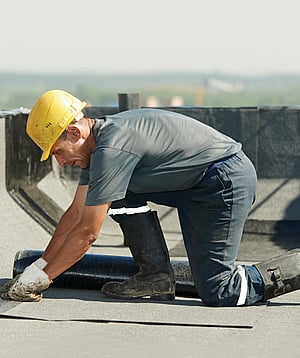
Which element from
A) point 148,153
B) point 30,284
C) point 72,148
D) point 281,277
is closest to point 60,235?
point 30,284

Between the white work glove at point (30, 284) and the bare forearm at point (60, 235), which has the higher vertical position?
the bare forearm at point (60, 235)

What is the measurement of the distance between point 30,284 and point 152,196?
0.90 meters

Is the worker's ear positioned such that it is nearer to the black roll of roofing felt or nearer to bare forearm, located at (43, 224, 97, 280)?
bare forearm, located at (43, 224, 97, 280)

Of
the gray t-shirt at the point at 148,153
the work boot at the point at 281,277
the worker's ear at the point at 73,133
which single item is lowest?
the work boot at the point at 281,277

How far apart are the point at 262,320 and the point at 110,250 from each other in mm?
2993

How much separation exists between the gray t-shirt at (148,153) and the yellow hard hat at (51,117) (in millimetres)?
179

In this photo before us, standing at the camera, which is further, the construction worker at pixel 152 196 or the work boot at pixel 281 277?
the work boot at pixel 281 277

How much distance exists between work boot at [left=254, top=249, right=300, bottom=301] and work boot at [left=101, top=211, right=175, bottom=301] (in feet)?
1.92

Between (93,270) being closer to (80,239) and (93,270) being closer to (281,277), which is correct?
(80,239)

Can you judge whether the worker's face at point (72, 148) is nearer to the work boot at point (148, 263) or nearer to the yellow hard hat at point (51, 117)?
the yellow hard hat at point (51, 117)

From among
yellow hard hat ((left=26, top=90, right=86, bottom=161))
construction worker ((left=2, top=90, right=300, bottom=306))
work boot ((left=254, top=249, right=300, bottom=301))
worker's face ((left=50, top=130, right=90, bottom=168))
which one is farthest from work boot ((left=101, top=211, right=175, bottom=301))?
yellow hard hat ((left=26, top=90, right=86, bottom=161))

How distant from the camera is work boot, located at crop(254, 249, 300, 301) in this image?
6.18 metres

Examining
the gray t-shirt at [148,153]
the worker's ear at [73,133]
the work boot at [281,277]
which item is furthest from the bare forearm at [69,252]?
the work boot at [281,277]

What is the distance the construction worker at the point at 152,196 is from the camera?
18.8ft
